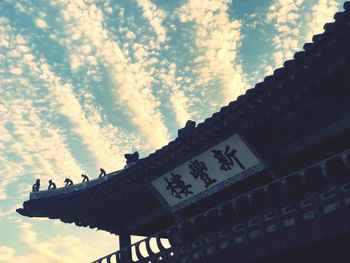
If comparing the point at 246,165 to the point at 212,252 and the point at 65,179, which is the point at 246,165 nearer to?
the point at 212,252

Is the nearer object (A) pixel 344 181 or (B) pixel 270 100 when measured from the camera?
(A) pixel 344 181

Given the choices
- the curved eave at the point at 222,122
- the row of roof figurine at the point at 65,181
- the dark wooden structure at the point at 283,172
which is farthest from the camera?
the row of roof figurine at the point at 65,181

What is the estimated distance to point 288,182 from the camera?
8594 mm

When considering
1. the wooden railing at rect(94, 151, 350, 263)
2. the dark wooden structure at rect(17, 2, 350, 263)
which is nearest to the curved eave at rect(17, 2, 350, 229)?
the dark wooden structure at rect(17, 2, 350, 263)

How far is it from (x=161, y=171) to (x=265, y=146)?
3.44m

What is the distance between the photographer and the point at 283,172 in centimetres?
1033

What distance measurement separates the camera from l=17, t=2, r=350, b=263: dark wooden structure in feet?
26.1

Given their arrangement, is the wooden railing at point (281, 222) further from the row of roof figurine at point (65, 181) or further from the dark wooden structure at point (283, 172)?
the row of roof figurine at point (65, 181)

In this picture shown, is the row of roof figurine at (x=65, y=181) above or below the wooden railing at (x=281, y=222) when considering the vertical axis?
above

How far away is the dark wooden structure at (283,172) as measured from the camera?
26.1 feet

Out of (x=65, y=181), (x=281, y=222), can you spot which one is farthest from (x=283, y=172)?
(x=65, y=181)

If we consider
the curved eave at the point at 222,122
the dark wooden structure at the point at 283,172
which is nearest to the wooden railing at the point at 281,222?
the dark wooden structure at the point at 283,172

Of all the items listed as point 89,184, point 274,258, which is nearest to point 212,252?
point 274,258

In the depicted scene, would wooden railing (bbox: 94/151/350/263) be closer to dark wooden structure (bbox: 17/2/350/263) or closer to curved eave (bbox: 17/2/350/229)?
dark wooden structure (bbox: 17/2/350/263)
